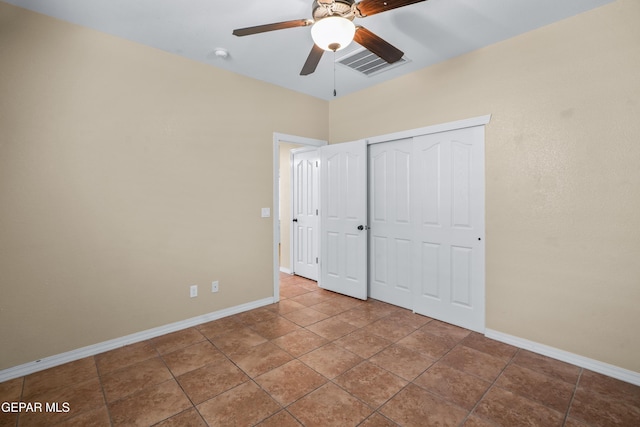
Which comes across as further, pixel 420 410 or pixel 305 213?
pixel 305 213

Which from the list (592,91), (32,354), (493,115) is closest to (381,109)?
(493,115)

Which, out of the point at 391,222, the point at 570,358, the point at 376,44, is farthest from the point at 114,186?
the point at 570,358

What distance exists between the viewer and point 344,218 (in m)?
4.00

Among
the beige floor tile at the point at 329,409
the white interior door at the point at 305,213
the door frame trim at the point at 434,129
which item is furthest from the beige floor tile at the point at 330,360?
the door frame trim at the point at 434,129

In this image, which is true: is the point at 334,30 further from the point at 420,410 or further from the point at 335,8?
the point at 420,410

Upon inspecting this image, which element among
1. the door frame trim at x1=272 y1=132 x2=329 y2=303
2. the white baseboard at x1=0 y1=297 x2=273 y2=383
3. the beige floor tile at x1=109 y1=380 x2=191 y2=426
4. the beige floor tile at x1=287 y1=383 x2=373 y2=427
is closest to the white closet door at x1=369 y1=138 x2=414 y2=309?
the door frame trim at x1=272 y1=132 x2=329 y2=303

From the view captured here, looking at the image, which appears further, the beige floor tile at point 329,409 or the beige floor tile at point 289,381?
the beige floor tile at point 289,381

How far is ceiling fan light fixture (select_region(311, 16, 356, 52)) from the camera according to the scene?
65.6 inches

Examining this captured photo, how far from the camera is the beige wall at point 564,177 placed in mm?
2180

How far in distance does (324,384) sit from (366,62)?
9.78 feet

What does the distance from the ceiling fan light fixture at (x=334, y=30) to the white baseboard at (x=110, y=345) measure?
2.88 m

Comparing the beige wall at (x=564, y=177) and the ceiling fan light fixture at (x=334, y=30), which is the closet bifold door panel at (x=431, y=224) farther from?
the ceiling fan light fixture at (x=334, y=30)

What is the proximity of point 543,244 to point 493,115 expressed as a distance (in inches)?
49.0

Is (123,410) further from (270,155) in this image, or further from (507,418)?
(270,155)
